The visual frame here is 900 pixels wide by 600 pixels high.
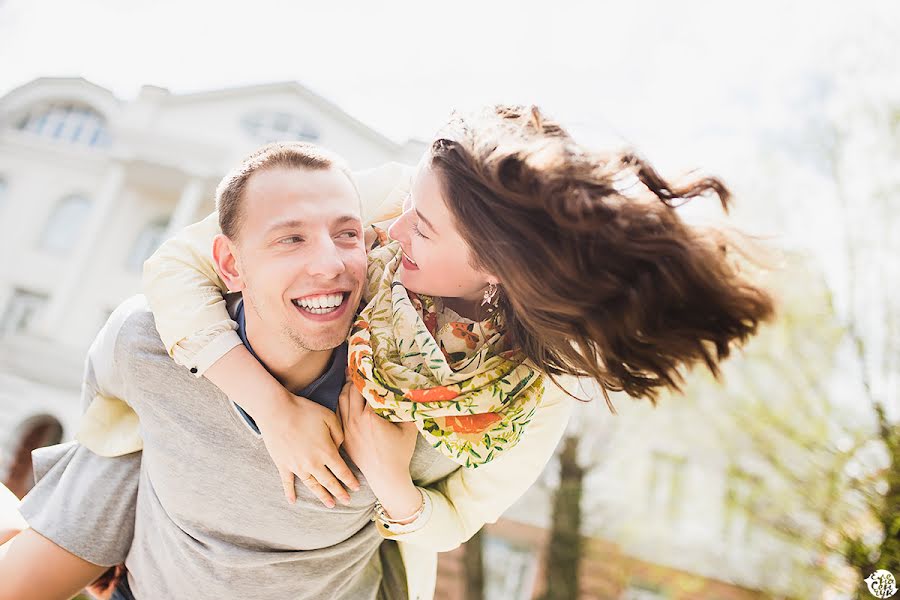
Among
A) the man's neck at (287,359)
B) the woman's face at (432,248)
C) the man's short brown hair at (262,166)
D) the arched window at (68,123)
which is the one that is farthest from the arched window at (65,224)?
the woman's face at (432,248)

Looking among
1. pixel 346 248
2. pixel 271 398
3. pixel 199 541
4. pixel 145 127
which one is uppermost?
pixel 145 127

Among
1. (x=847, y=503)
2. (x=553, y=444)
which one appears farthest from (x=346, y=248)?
(x=847, y=503)

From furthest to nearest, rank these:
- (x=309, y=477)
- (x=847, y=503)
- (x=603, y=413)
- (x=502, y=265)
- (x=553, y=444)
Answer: (x=603, y=413), (x=847, y=503), (x=553, y=444), (x=309, y=477), (x=502, y=265)

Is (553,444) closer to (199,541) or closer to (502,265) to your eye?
(502,265)

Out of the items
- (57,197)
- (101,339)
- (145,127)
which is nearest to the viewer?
(101,339)

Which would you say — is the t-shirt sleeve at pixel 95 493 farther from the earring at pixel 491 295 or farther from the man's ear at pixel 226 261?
the earring at pixel 491 295

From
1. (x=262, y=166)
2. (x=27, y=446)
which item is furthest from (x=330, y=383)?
(x=27, y=446)

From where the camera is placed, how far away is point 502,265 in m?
1.58

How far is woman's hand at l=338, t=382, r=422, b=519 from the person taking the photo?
5.75 feet

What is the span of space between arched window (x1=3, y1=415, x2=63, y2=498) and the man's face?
1215cm

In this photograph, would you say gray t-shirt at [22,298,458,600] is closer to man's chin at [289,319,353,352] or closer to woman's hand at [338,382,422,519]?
woman's hand at [338,382,422,519]

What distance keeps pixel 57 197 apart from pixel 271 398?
16.6 meters

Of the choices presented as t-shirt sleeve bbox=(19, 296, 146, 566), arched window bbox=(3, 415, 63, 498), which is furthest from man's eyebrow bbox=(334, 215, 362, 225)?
arched window bbox=(3, 415, 63, 498)

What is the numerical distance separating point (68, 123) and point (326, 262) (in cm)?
1774
